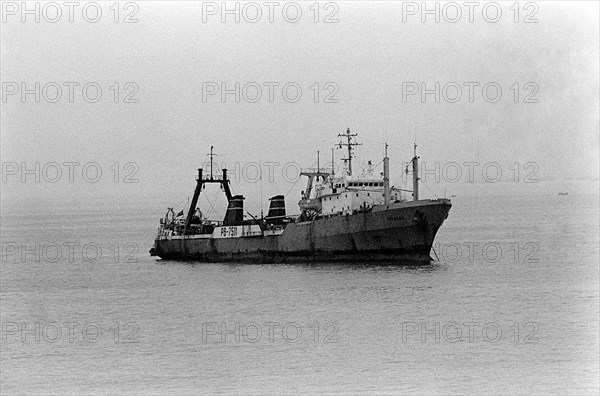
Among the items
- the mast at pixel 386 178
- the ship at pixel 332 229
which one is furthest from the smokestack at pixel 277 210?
the mast at pixel 386 178

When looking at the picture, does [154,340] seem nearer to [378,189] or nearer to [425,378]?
[425,378]

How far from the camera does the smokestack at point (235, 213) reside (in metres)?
53.5

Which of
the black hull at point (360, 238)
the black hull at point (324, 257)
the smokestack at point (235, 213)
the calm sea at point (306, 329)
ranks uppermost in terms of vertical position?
the smokestack at point (235, 213)

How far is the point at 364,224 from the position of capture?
148ft

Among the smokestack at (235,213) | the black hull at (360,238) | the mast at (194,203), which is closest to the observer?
the black hull at (360,238)

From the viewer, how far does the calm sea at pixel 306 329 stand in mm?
22891

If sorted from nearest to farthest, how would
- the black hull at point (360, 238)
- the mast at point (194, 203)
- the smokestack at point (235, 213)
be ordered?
the black hull at point (360, 238) → the smokestack at point (235, 213) → the mast at point (194, 203)

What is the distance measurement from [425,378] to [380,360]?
77.0 inches

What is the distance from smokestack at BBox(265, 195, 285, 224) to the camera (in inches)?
2062

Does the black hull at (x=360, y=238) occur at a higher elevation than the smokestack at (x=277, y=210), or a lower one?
lower

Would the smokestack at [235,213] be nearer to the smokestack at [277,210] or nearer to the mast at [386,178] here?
the smokestack at [277,210]

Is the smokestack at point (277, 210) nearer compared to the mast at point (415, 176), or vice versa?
the mast at point (415, 176)

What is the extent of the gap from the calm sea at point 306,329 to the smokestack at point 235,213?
3.40 m

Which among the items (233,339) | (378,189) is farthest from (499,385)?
(378,189)
